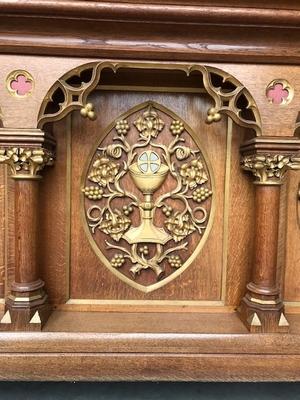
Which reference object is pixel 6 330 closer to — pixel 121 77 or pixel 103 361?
pixel 103 361

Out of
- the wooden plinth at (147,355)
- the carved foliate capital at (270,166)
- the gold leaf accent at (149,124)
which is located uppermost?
the gold leaf accent at (149,124)

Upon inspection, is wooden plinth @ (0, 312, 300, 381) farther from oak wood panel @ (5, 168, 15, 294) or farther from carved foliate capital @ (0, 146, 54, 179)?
carved foliate capital @ (0, 146, 54, 179)

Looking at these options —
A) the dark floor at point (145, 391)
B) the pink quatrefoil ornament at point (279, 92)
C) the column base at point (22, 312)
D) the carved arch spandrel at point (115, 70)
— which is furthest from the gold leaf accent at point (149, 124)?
the dark floor at point (145, 391)

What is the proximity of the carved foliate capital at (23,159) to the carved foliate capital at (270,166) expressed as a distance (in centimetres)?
39

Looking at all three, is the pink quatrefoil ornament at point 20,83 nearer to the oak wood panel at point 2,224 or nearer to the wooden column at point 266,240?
the oak wood panel at point 2,224

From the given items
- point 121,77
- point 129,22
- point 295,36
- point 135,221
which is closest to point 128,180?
point 135,221

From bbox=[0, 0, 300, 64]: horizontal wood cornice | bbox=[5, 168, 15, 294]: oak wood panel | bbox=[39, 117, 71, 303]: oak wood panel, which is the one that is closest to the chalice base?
bbox=[39, 117, 71, 303]: oak wood panel

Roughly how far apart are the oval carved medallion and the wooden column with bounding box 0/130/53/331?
0.14 meters

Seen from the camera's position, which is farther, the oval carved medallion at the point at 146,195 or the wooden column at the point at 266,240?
the oval carved medallion at the point at 146,195

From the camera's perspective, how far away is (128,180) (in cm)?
88

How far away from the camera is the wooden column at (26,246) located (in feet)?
2.42

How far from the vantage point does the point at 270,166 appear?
75 cm

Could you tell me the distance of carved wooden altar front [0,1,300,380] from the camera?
74cm

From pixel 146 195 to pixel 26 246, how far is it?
10.6 inches
